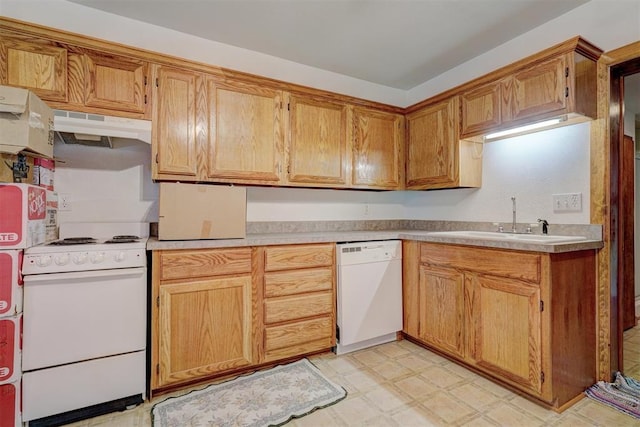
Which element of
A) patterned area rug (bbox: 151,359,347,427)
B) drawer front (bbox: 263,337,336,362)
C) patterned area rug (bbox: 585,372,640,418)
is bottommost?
patterned area rug (bbox: 151,359,347,427)

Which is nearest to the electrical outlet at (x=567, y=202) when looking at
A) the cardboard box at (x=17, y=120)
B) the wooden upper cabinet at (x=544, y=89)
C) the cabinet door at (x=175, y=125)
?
the wooden upper cabinet at (x=544, y=89)

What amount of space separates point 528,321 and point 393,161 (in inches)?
70.2

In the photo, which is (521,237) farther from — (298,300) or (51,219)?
(51,219)

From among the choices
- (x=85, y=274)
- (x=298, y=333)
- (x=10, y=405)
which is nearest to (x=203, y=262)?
(x=85, y=274)

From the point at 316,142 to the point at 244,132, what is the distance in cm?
62

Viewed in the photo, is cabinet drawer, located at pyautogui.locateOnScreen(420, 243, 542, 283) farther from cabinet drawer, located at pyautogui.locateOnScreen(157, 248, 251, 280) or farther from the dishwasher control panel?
cabinet drawer, located at pyautogui.locateOnScreen(157, 248, 251, 280)

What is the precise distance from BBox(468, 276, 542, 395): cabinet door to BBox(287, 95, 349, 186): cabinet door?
140cm

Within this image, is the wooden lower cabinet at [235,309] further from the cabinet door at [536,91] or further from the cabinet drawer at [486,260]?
the cabinet door at [536,91]

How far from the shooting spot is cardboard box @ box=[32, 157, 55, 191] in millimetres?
1864

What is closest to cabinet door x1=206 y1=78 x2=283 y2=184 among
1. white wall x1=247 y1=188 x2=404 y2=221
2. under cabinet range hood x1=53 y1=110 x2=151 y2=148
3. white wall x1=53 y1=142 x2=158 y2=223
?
white wall x1=247 y1=188 x2=404 y2=221

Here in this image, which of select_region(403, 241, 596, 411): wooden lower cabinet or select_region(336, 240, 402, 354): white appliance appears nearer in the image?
select_region(403, 241, 596, 411): wooden lower cabinet

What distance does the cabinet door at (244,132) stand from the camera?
226cm

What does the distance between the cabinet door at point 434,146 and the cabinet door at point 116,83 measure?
229cm

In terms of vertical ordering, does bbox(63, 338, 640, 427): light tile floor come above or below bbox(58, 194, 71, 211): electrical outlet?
below
